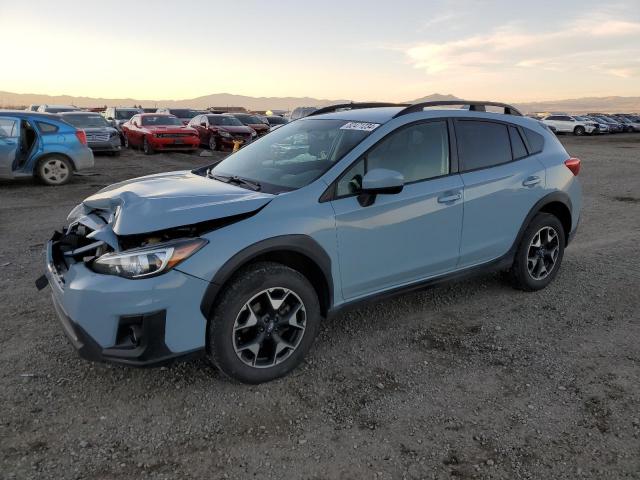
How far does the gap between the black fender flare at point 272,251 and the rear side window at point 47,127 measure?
9261mm

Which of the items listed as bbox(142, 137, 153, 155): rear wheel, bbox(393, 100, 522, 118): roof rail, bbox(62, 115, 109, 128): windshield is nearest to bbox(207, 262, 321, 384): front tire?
bbox(393, 100, 522, 118): roof rail

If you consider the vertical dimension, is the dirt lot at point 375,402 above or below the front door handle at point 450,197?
below

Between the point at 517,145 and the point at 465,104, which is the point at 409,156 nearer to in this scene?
the point at 465,104

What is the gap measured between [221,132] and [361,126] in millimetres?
16865

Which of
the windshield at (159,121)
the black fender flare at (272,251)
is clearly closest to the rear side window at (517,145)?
the black fender flare at (272,251)

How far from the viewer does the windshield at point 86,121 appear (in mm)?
16688

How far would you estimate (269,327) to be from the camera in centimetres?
318

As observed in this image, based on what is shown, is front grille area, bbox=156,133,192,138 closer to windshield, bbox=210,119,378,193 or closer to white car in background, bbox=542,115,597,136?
windshield, bbox=210,119,378,193

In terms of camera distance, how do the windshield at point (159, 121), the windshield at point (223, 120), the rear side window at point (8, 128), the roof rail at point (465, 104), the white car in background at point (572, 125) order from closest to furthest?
the roof rail at point (465, 104), the rear side window at point (8, 128), the windshield at point (159, 121), the windshield at point (223, 120), the white car in background at point (572, 125)

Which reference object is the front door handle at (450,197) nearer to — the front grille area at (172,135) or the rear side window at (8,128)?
the rear side window at (8,128)

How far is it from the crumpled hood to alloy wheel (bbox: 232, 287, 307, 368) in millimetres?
561

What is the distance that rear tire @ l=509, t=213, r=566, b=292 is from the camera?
4633mm

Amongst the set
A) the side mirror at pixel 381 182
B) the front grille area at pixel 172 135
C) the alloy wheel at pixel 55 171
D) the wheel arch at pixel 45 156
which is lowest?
the alloy wheel at pixel 55 171

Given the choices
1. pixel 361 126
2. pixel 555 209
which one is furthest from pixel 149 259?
pixel 555 209
